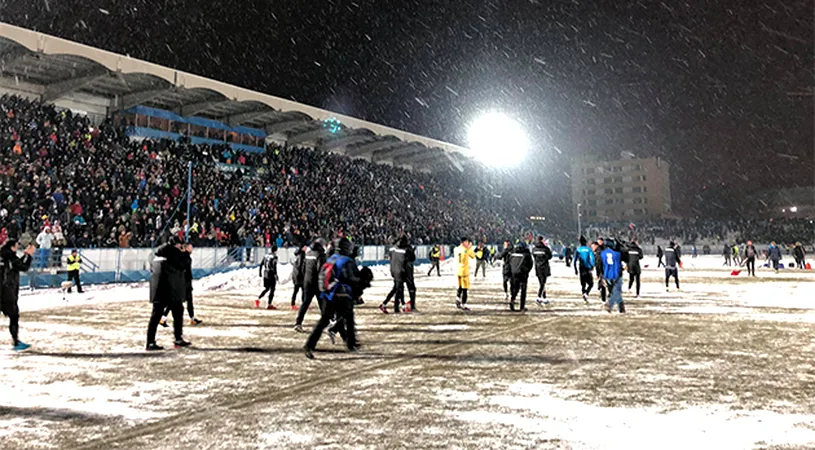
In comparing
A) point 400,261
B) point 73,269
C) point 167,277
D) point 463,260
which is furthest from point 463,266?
point 73,269

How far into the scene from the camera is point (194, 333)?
29.5 ft

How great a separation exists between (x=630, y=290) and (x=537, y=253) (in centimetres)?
646

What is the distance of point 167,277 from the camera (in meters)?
7.43

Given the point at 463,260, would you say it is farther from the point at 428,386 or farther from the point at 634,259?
the point at 428,386

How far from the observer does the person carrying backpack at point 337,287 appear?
6773 millimetres

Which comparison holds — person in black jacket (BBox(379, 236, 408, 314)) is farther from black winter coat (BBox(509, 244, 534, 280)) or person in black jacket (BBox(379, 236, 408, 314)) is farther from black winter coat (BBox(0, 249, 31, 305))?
black winter coat (BBox(0, 249, 31, 305))

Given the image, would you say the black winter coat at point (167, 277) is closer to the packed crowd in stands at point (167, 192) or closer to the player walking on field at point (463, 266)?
the packed crowd in stands at point (167, 192)

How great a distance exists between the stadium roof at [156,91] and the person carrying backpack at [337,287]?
24.0m

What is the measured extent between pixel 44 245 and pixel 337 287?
51.9 ft

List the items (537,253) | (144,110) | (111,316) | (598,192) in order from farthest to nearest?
(598,192)
(144,110)
(537,253)
(111,316)

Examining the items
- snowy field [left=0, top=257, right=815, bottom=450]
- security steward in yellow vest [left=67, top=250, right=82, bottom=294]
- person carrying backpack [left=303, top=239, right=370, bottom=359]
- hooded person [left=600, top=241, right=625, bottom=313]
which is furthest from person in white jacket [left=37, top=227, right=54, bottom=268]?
Result: hooded person [left=600, top=241, right=625, bottom=313]

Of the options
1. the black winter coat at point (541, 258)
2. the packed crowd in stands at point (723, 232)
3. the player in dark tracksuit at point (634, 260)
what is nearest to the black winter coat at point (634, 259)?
the player in dark tracksuit at point (634, 260)

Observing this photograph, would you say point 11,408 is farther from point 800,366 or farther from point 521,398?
point 800,366

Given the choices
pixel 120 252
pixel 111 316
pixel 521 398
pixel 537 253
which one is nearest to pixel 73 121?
pixel 120 252
